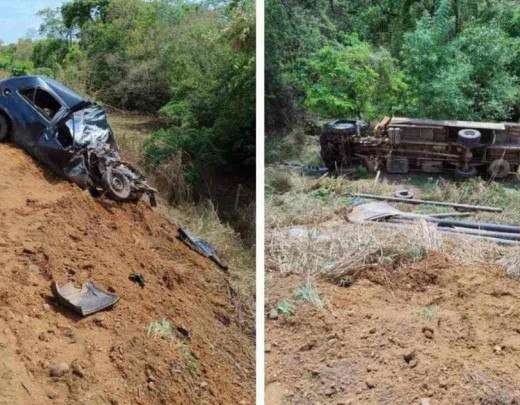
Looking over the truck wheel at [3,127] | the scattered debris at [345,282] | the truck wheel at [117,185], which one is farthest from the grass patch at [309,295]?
the truck wheel at [3,127]

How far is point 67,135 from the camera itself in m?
2.82

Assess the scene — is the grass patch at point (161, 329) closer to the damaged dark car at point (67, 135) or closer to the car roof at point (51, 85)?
the damaged dark car at point (67, 135)

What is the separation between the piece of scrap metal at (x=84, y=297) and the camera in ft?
7.34

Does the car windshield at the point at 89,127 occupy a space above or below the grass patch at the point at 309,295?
above

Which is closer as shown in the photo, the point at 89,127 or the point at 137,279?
the point at 137,279

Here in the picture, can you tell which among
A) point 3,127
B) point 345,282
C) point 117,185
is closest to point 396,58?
point 345,282

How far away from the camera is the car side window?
290 cm

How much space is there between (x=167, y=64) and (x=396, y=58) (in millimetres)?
1147

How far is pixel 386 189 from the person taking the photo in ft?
9.18

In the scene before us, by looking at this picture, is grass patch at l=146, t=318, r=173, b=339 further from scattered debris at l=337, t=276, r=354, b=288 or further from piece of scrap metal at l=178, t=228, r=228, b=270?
scattered debris at l=337, t=276, r=354, b=288

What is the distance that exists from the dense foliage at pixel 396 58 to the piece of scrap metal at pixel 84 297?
1.01 metres

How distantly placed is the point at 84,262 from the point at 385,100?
158 cm

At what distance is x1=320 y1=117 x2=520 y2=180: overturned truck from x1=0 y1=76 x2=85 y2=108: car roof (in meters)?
1.21

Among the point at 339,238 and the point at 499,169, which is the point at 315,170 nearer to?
the point at 339,238
